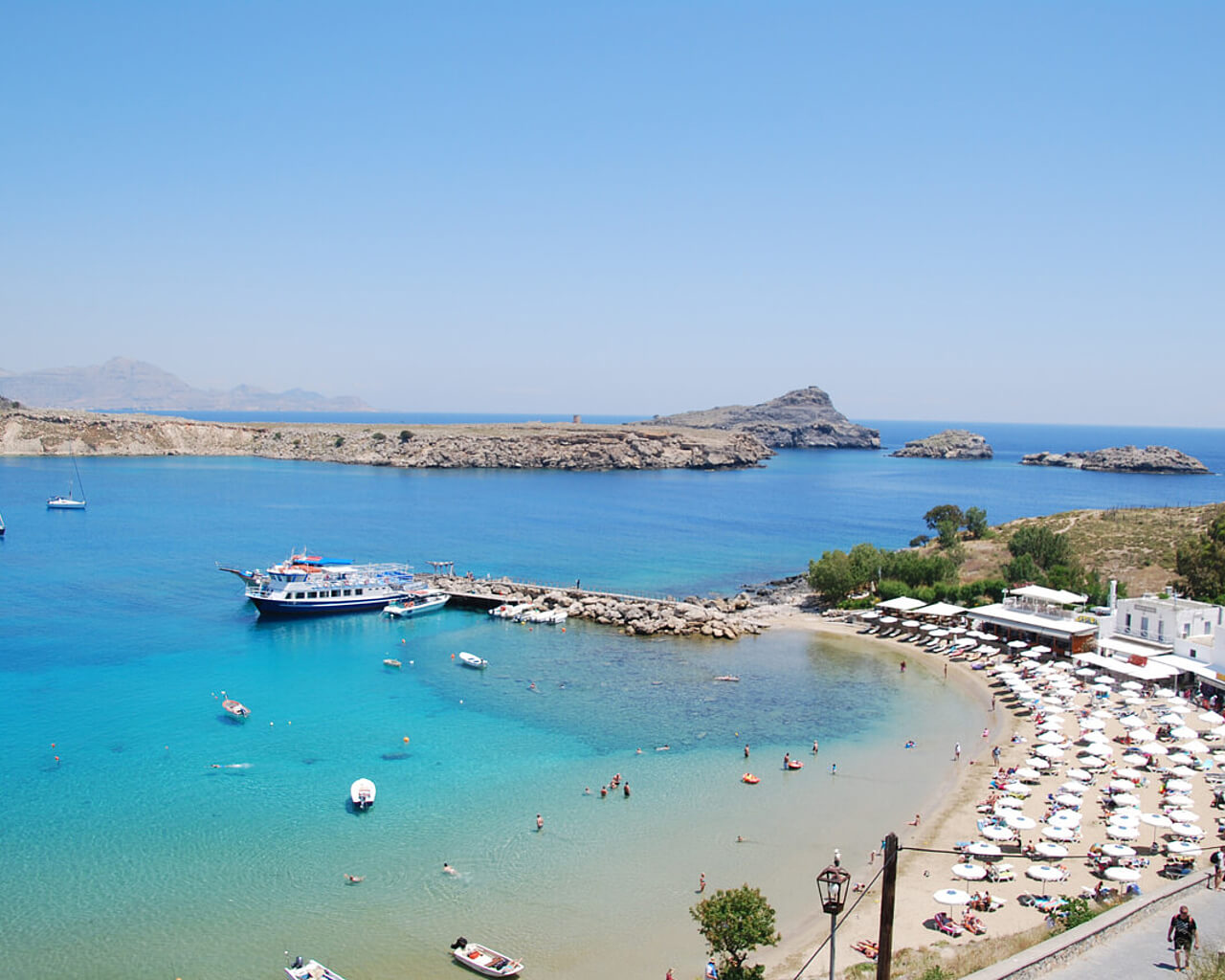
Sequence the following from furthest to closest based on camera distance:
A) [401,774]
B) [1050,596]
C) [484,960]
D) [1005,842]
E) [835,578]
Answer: [835,578] → [1050,596] → [401,774] → [1005,842] → [484,960]

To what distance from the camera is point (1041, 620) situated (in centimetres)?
5275

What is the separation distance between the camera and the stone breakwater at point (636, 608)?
6025 centimetres

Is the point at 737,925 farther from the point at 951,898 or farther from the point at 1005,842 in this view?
the point at 1005,842

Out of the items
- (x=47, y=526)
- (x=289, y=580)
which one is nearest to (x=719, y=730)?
(x=289, y=580)

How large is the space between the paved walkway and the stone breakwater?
41.0m

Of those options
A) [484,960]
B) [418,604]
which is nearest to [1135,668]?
[484,960]

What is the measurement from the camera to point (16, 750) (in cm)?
3741

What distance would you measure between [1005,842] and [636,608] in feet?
122

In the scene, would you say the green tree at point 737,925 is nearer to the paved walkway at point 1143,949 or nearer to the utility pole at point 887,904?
the utility pole at point 887,904

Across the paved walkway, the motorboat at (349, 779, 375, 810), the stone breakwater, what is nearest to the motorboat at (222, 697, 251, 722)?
the motorboat at (349, 779, 375, 810)

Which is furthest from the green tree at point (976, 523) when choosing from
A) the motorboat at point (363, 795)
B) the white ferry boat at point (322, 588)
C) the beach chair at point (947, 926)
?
the motorboat at point (363, 795)

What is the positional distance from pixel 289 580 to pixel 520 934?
47727 mm

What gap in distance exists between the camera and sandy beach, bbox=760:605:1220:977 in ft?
78.0

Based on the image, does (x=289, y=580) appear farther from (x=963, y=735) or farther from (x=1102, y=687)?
(x=1102, y=687)
